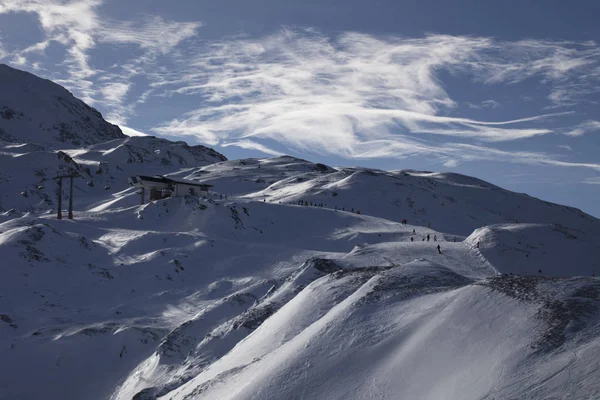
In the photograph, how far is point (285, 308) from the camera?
2017 cm

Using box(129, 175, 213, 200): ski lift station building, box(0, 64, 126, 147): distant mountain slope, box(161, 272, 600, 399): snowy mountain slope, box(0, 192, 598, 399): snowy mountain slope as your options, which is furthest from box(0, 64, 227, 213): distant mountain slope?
box(161, 272, 600, 399): snowy mountain slope

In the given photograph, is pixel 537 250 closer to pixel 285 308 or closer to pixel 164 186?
pixel 285 308

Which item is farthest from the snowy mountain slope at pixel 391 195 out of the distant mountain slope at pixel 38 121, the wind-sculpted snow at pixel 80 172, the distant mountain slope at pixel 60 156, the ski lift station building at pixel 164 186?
the distant mountain slope at pixel 38 121

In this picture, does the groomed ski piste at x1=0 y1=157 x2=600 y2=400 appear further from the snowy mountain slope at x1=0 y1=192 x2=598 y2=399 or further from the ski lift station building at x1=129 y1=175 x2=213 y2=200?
the ski lift station building at x1=129 y1=175 x2=213 y2=200

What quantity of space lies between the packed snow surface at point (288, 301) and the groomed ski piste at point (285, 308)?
0.07 meters

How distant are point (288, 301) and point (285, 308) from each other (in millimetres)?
3015

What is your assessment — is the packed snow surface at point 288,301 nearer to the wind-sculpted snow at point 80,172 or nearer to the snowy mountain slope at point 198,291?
the snowy mountain slope at point 198,291

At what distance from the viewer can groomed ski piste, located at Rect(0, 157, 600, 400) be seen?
462 inches

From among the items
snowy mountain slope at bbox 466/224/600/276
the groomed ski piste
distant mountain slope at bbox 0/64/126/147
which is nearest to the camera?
the groomed ski piste

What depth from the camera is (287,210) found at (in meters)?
55.2

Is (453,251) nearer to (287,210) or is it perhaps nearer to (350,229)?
(350,229)

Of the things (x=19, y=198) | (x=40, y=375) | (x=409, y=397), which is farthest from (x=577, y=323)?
(x=19, y=198)

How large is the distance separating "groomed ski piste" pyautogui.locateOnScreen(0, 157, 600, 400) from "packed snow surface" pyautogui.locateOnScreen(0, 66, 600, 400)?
0.07 metres

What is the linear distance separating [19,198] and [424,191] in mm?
58571
